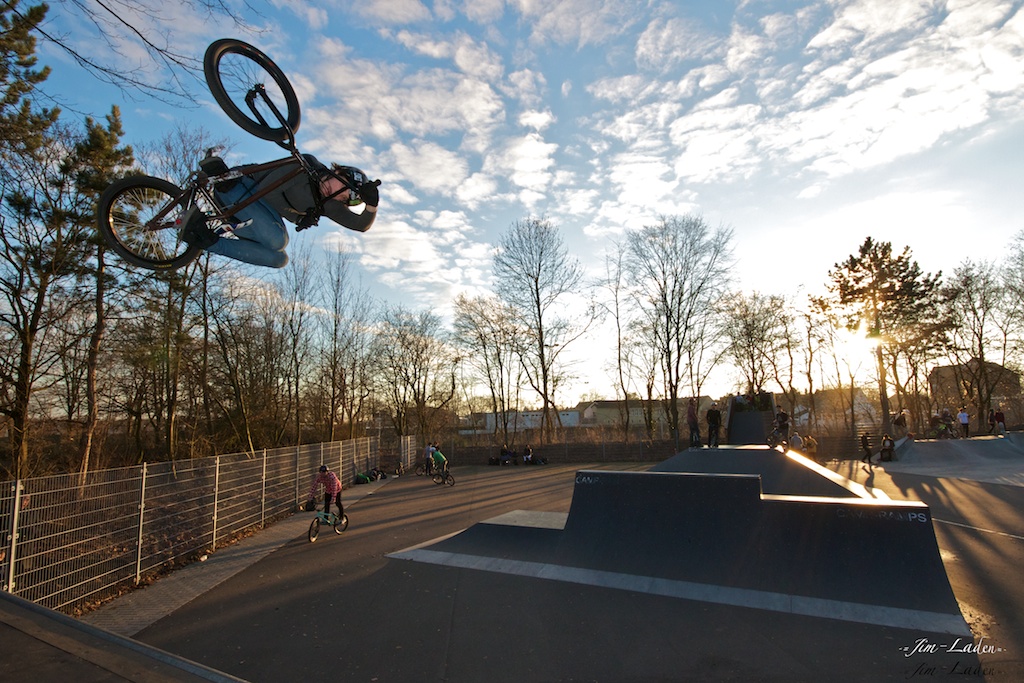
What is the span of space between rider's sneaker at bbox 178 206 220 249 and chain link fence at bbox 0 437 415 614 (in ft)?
12.5

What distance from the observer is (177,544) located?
351 inches

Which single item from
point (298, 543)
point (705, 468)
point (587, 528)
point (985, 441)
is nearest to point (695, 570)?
point (587, 528)

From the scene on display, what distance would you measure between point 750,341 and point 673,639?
4075 centimetres

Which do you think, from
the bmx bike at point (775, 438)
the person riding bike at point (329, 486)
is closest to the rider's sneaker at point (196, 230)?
the person riding bike at point (329, 486)

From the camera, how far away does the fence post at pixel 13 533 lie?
546 cm

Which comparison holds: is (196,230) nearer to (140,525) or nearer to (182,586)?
(140,525)

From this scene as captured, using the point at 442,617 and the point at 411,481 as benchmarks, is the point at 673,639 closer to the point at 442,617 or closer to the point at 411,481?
the point at 442,617

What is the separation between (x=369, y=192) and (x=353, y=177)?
0.53 feet

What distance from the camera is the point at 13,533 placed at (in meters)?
5.54

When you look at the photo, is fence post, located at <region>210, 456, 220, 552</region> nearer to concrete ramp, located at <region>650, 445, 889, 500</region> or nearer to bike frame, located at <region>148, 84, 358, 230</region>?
bike frame, located at <region>148, 84, 358, 230</region>

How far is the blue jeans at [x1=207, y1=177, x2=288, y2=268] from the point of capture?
418cm

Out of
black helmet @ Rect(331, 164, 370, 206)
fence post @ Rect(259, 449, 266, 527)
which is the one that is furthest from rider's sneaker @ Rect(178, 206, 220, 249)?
fence post @ Rect(259, 449, 266, 527)

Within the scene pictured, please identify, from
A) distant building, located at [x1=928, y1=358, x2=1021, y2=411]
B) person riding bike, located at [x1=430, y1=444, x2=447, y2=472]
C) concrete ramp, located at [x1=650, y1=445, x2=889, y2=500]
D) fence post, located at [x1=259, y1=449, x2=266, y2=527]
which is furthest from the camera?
distant building, located at [x1=928, y1=358, x2=1021, y2=411]

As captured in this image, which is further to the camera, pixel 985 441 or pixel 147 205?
pixel 985 441
